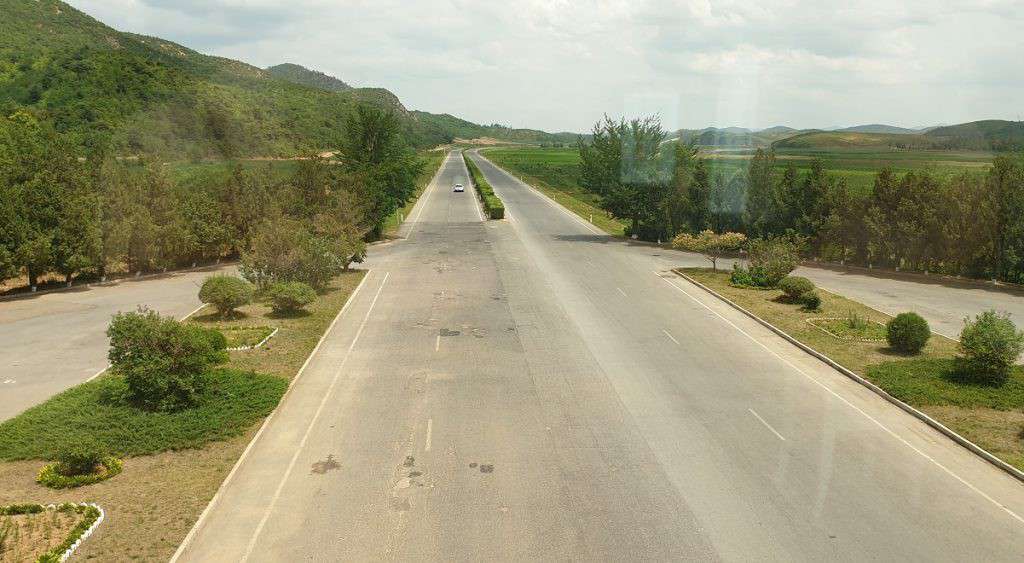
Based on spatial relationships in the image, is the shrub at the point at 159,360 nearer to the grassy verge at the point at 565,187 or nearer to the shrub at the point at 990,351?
the shrub at the point at 990,351

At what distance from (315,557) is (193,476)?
16.7ft

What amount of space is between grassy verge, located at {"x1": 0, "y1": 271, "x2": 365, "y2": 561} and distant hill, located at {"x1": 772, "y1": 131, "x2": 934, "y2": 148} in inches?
5757

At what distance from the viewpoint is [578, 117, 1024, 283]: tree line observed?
42219 millimetres

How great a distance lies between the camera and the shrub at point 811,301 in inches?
1332

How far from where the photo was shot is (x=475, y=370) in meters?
24.5

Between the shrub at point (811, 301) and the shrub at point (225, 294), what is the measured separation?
2669 cm

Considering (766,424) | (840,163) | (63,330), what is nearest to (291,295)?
(63,330)

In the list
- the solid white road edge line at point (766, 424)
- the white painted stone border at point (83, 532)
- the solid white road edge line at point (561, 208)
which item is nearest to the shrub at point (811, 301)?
the solid white road edge line at point (766, 424)

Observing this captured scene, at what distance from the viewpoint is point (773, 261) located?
129ft

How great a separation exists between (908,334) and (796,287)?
864cm

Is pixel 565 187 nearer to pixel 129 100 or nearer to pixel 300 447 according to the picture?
pixel 129 100

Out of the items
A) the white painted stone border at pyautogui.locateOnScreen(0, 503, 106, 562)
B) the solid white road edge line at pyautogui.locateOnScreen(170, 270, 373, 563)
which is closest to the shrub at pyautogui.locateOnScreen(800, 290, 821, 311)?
the solid white road edge line at pyautogui.locateOnScreen(170, 270, 373, 563)

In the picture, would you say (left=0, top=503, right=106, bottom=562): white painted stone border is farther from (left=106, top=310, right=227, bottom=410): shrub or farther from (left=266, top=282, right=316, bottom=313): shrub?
(left=266, top=282, right=316, bottom=313): shrub

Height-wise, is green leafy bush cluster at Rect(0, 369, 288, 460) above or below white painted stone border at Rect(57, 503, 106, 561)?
above
